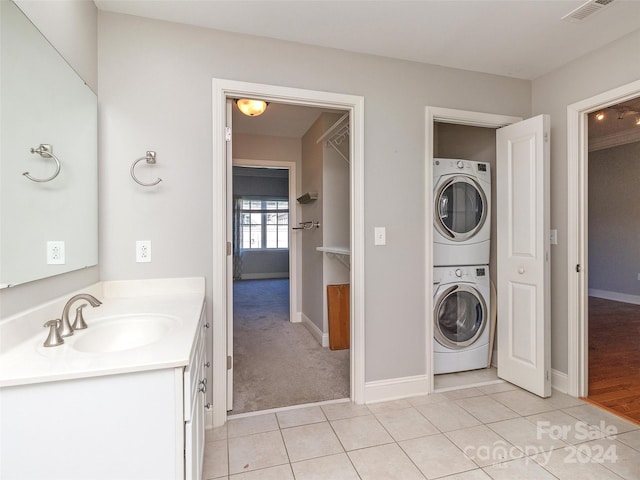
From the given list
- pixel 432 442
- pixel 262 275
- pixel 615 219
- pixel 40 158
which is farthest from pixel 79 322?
pixel 262 275

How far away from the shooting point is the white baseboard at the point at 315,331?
357cm

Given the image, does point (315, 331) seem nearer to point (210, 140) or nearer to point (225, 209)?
point (225, 209)

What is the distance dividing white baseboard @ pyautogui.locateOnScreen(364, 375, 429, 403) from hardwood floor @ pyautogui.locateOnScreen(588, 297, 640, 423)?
3.83ft

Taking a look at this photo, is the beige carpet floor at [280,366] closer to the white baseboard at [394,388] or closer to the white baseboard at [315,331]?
the white baseboard at [315,331]

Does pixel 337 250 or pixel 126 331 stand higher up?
pixel 337 250

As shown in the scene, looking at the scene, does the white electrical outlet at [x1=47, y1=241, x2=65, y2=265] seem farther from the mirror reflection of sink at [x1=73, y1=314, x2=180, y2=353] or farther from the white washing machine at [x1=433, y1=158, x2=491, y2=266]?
the white washing machine at [x1=433, y1=158, x2=491, y2=266]

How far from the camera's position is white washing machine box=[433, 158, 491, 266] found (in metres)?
2.71

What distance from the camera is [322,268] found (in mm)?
3635

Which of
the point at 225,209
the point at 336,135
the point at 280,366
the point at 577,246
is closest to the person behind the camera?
the point at 225,209

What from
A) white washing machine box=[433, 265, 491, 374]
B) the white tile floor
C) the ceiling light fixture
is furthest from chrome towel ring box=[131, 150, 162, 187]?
white washing machine box=[433, 265, 491, 374]

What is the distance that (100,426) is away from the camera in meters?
0.91

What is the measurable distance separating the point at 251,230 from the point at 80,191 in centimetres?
733

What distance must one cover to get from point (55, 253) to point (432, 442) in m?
2.08

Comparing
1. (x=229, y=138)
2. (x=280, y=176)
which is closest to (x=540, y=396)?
(x=229, y=138)
